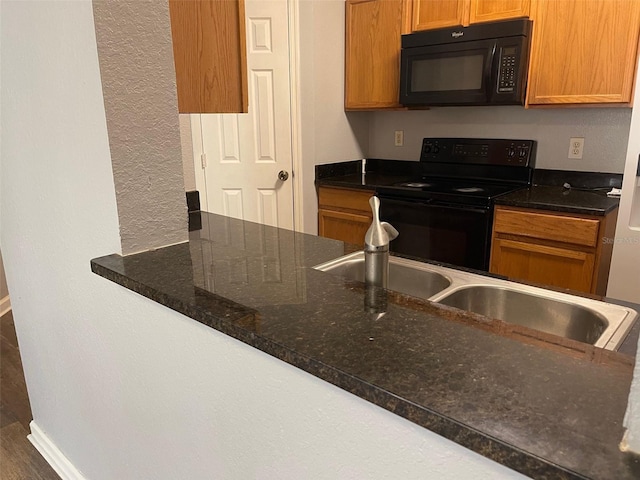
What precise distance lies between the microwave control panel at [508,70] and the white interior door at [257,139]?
131 centimetres

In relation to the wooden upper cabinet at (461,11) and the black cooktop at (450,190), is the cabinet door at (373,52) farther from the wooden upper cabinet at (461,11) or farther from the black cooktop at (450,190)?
the black cooktop at (450,190)

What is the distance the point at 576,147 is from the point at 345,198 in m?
1.44

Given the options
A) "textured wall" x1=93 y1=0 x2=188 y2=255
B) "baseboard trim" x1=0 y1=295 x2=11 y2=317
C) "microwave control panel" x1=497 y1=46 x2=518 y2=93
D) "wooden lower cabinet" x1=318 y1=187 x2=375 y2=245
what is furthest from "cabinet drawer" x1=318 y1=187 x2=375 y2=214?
"baseboard trim" x1=0 y1=295 x2=11 y2=317

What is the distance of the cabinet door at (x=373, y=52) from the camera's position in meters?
3.19

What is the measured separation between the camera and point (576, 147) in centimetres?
290

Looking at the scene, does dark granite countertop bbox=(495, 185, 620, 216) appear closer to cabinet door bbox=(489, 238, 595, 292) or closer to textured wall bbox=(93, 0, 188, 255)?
cabinet door bbox=(489, 238, 595, 292)

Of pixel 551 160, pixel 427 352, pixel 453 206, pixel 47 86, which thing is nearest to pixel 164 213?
pixel 47 86

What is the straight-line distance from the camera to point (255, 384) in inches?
35.8

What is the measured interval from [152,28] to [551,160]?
2.59 m

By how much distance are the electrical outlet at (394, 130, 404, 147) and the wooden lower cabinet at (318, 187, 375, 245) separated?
2.17 feet

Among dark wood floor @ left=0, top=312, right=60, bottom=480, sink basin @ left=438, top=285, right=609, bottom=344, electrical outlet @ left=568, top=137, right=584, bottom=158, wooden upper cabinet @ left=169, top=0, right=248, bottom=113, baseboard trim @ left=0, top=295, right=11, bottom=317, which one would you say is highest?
wooden upper cabinet @ left=169, top=0, right=248, bottom=113

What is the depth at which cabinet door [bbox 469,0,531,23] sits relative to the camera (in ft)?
8.57

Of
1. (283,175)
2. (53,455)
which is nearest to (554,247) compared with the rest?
(283,175)

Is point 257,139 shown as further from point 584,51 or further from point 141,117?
point 141,117
